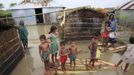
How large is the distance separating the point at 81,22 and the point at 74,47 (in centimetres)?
621

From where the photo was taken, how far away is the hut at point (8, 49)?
31.8 feet

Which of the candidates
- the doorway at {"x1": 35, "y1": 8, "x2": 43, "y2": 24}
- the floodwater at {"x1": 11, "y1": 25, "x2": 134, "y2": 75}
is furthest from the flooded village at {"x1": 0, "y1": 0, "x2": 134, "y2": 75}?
the doorway at {"x1": 35, "y1": 8, "x2": 43, "y2": 24}

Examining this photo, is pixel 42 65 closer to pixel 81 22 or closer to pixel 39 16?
pixel 81 22

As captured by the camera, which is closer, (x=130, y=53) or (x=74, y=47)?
(x=130, y=53)

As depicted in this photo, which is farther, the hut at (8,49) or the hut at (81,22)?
→ the hut at (81,22)

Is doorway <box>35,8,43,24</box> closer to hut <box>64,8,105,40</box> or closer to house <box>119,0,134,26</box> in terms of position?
house <box>119,0,134,26</box>

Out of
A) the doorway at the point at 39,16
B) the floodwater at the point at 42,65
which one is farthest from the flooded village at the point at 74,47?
Answer: the doorway at the point at 39,16

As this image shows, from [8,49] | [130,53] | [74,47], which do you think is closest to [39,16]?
[8,49]

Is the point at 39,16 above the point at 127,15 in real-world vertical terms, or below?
below

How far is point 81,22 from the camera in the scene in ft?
51.1

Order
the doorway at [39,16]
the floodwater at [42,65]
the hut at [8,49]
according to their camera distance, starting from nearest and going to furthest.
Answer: the floodwater at [42,65] < the hut at [8,49] < the doorway at [39,16]

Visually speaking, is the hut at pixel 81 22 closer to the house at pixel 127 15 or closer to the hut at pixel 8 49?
the hut at pixel 8 49

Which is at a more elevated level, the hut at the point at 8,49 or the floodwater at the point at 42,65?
the hut at the point at 8,49

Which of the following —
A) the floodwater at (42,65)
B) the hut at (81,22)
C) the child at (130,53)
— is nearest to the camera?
the child at (130,53)
